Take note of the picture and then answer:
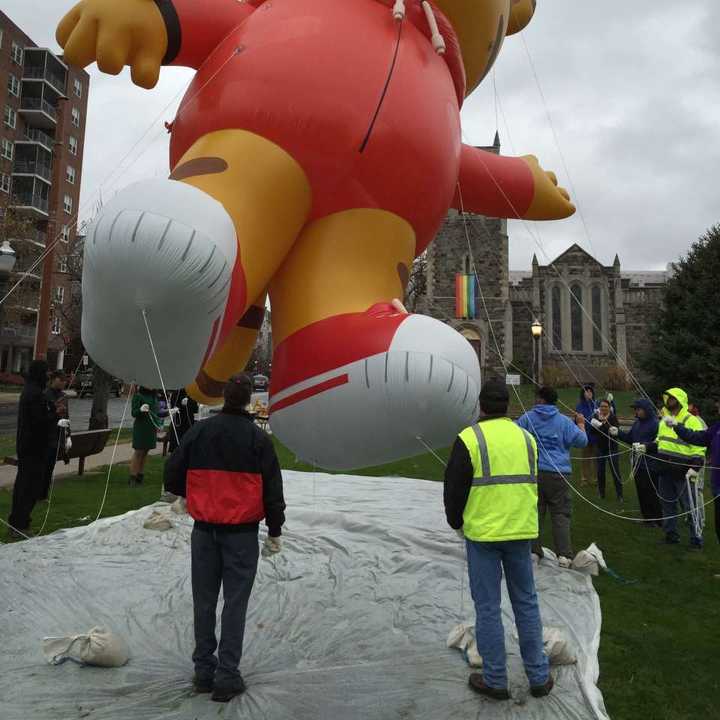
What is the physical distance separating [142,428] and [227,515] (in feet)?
17.0

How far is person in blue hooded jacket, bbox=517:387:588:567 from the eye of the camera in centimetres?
438

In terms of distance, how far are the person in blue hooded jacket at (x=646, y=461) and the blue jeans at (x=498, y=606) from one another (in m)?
3.78

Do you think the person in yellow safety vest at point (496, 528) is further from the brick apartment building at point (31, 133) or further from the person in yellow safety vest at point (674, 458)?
the brick apartment building at point (31, 133)

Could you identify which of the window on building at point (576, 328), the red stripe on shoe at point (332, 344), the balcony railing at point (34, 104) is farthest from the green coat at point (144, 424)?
the window on building at point (576, 328)

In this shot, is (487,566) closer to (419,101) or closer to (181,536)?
(419,101)

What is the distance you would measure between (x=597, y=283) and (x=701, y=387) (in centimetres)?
2676

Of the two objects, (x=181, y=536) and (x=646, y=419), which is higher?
(x=646, y=419)

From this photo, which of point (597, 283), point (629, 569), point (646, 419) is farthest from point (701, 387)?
point (597, 283)

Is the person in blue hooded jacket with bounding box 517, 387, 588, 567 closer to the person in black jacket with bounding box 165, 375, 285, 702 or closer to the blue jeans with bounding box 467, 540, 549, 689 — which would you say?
the blue jeans with bounding box 467, 540, 549, 689

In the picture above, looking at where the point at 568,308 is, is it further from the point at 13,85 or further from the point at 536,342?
the point at 13,85

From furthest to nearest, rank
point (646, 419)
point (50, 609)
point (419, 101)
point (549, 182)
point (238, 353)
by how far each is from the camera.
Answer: point (646, 419) < point (549, 182) < point (50, 609) < point (238, 353) < point (419, 101)

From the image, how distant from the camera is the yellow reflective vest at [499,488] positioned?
2553 millimetres

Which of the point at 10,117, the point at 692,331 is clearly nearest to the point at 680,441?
the point at 692,331

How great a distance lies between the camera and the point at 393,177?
2670 mm
